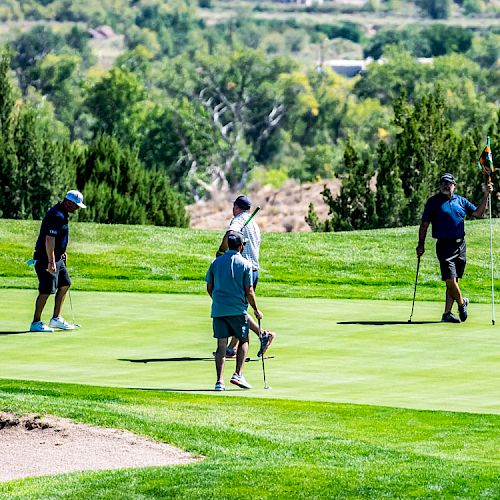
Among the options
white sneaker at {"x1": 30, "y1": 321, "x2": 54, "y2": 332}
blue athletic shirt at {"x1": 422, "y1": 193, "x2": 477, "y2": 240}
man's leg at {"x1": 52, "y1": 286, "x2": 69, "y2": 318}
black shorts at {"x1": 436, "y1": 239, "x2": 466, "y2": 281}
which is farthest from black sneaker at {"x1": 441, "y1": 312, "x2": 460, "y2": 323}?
white sneaker at {"x1": 30, "y1": 321, "x2": 54, "y2": 332}

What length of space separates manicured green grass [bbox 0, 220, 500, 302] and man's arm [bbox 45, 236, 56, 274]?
5422mm

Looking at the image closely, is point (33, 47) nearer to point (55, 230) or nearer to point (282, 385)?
point (55, 230)

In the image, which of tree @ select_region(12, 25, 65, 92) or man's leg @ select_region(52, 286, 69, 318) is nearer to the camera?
man's leg @ select_region(52, 286, 69, 318)

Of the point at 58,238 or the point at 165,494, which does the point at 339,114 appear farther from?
the point at 165,494

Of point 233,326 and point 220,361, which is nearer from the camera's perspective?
point 220,361

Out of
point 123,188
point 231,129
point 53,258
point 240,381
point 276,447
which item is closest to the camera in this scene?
point 276,447

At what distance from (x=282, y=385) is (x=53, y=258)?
5.24 m

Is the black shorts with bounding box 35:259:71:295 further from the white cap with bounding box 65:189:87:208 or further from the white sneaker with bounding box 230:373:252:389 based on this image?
the white sneaker with bounding box 230:373:252:389

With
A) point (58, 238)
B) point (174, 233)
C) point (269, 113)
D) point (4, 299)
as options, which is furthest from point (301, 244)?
point (269, 113)

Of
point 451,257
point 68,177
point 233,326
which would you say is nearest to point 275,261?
point 451,257

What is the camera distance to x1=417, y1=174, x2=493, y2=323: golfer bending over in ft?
64.0

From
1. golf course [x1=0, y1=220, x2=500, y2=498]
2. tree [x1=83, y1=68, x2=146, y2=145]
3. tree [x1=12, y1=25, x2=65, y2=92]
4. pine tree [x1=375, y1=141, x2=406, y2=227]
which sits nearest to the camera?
golf course [x1=0, y1=220, x2=500, y2=498]

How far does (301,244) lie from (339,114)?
114865mm

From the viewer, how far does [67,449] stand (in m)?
11.4
